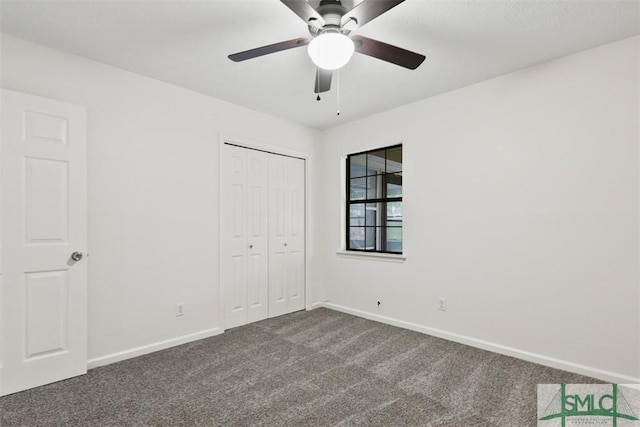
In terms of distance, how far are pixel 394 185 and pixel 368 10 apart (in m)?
2.53

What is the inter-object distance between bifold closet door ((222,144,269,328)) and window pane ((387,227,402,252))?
1521 millimetres

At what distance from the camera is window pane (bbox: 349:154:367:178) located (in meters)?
4.25

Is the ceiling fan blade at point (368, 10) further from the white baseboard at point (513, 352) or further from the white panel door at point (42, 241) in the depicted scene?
the white baseboard at point (513, 352)

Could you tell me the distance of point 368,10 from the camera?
1651 millimetres

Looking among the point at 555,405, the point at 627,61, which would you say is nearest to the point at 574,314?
the point at 555,405

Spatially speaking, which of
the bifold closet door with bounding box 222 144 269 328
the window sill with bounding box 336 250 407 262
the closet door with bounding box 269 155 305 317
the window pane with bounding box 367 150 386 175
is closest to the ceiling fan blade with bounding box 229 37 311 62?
the bifold closet door with bounding box 222 144 269 328

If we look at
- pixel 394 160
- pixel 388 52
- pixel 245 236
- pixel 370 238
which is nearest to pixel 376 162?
pixel 394 160

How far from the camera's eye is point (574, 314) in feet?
8.30

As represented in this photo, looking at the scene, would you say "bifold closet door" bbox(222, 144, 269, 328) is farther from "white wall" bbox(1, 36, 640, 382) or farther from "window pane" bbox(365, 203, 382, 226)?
"window pane" bbox(365, 203, 382, 226)

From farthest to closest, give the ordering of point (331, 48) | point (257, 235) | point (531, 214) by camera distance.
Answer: point (257, 235), point (531, 214), point (331, 48)

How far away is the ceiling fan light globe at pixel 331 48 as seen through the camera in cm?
175

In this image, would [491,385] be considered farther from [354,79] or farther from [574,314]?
[354,79]

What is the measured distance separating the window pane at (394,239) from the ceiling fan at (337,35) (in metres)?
2.27

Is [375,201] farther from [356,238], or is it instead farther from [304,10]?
[304,10]
